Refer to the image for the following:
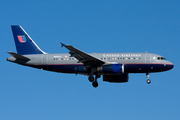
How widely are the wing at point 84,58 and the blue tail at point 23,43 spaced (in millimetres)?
9132

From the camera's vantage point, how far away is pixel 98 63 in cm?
4341

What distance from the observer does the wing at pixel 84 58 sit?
132 feet

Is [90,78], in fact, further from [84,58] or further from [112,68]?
[112,68]

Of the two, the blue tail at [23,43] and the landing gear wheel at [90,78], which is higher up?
the blue tail at [23,43]

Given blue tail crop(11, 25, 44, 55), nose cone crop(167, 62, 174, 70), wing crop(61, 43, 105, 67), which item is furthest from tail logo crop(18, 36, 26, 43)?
nose cone crop(167, 62, 174, 70)

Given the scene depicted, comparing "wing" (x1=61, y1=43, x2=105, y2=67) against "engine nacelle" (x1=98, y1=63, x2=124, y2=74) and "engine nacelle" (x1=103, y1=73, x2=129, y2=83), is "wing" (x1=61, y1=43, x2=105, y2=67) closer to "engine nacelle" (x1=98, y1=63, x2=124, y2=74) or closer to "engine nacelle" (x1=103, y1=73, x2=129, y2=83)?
"engine nacelle" (x1=98, y1=63, x2=124, y2=74)

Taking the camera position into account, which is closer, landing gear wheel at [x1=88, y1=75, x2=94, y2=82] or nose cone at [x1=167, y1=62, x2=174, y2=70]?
landing gear wheel at [x1=88, y1=75, x2=94, y2=82]

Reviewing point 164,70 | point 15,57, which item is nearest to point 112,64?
point 164,70

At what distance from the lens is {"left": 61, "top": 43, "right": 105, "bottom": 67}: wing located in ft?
132

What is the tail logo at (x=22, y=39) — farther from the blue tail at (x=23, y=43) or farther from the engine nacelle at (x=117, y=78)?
the engine nacelle at (x=117, y=78)

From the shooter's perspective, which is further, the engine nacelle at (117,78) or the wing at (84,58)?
the engine nacelle at (117,78)

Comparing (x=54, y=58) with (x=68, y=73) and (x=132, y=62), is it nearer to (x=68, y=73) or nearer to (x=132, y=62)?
(x=68, y=73)

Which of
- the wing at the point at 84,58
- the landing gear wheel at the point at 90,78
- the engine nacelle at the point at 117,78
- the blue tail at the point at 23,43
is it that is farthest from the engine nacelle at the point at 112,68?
the blue tail at the point at 23,43

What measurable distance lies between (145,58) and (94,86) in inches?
343
